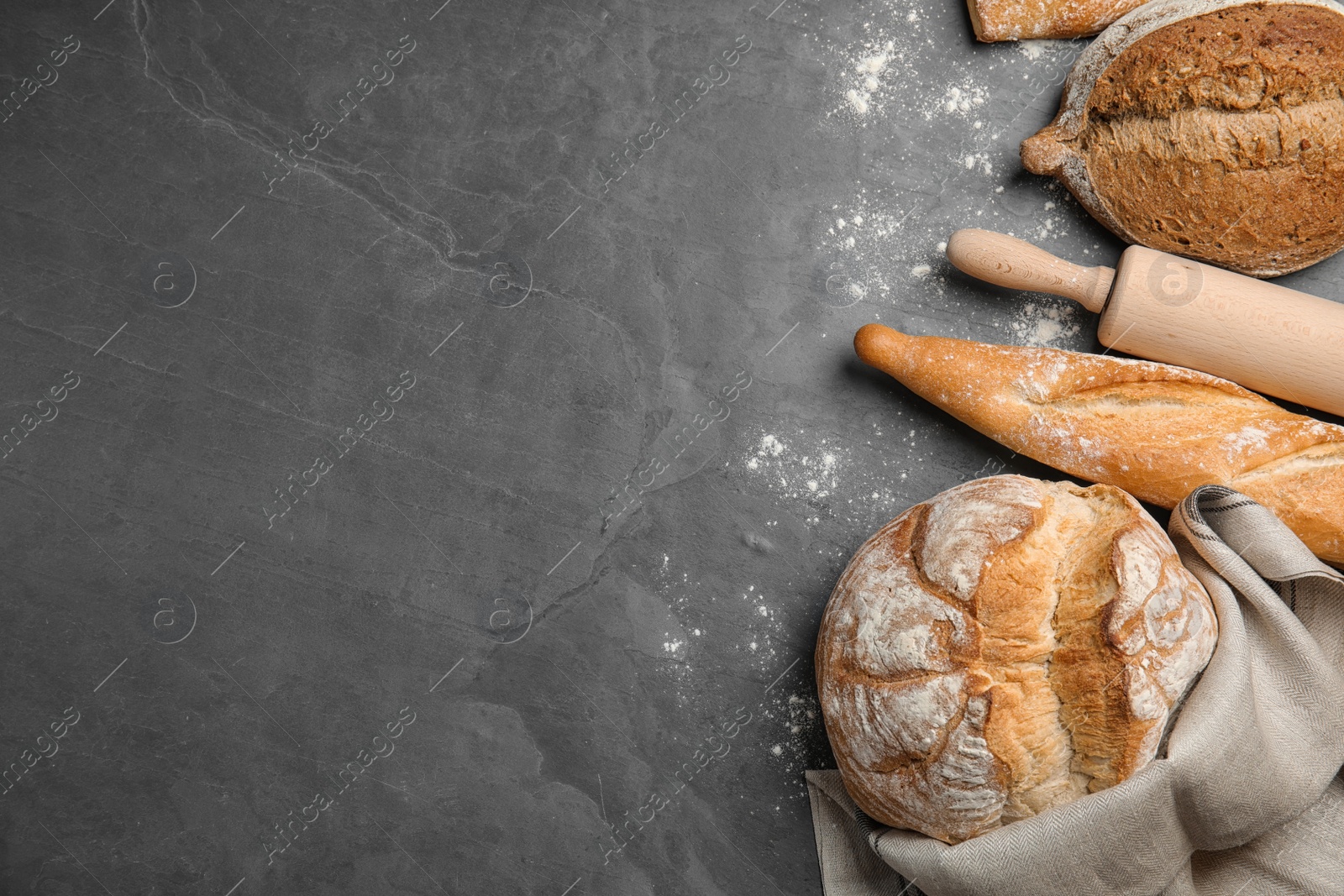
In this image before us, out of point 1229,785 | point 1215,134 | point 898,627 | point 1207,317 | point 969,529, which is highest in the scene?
point 1215,134

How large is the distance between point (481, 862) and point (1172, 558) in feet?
5.19

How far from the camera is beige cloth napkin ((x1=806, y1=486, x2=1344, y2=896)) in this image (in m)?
1.39

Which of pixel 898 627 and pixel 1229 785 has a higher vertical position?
pixel 898 627

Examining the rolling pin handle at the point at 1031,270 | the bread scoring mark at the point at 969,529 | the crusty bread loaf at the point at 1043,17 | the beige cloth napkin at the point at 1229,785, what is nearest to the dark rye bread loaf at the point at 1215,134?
the crusty bread loaf at the point at 1043,17

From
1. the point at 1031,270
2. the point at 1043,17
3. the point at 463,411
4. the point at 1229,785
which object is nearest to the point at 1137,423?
the point at 1031,270

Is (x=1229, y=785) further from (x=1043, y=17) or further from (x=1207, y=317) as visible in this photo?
(x=1043, y=17)

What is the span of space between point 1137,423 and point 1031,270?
0.38m

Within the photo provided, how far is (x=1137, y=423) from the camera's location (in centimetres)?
160

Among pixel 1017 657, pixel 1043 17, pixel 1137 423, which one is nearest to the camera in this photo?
pixel 1017 657

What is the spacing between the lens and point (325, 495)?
1872 mm

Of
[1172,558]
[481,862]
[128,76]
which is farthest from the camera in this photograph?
[128,76]

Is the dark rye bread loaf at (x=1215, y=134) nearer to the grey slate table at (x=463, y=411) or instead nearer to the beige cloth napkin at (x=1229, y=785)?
the grey slate table at (x=463, y=411)

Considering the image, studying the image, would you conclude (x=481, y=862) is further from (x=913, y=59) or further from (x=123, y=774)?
(x=913, y=59)

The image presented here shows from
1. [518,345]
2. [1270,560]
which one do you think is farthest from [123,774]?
[1270,560]
